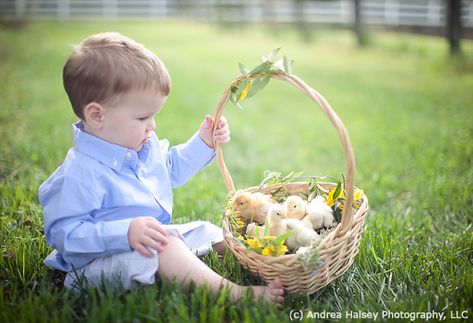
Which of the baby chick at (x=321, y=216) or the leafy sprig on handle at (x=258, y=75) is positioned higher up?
the leafy sprig on handle at (x=258, y=75)

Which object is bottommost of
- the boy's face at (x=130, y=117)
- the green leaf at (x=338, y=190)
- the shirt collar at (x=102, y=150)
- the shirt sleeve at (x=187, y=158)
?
the green leaf at (x=338, y=190)

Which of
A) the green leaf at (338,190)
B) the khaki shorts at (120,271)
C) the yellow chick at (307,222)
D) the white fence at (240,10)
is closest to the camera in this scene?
the khaki shorts at (120,271)

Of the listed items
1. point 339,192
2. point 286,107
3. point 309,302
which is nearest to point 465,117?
point 286,107

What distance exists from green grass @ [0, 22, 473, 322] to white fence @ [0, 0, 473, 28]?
147 inches

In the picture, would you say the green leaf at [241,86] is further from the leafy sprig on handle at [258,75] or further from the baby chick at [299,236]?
the baby chick at [299,236]

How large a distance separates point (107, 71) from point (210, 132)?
566 mm

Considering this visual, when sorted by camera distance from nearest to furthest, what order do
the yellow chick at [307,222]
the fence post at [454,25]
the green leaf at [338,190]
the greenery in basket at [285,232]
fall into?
1. the greenery in basket at [285,232]
2. the yellow chick at [307,222]
3. the green leaf at [338,190]
4. the fence post at [454,25]

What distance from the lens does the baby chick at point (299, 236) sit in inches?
72.8

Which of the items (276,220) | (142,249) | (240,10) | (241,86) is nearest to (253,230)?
(276,220)

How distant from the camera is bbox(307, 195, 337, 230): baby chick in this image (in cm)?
196

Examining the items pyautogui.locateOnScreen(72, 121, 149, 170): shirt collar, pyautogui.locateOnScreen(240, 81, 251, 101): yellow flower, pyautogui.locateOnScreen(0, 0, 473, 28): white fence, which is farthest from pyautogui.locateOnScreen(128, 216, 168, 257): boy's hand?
pyautogui.locateOnScreen(0, 0, 473, 28): white fence

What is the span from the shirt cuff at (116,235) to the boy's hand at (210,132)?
22.4 inches

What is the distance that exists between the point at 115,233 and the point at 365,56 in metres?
8.50

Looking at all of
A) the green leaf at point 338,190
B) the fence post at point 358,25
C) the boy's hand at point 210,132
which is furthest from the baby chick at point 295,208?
the fence post at point 358,25
